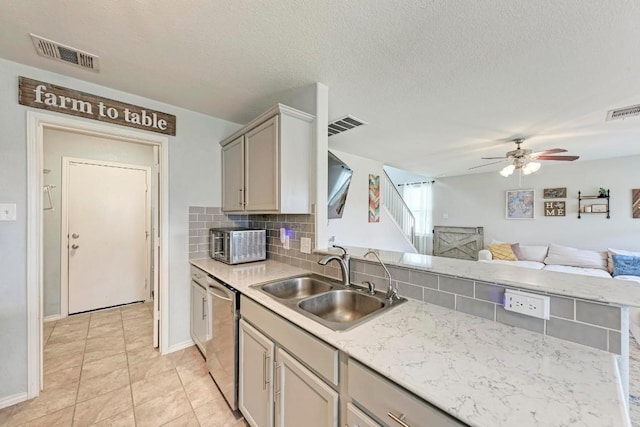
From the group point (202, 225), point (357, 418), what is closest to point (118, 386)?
point (202, 225)

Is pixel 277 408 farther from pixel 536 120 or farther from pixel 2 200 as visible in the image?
pixel 536 120

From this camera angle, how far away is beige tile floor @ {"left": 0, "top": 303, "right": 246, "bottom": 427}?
162 centimetres

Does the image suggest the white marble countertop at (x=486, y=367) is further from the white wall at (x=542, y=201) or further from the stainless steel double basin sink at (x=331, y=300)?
the white wall at (x=542, y=201)

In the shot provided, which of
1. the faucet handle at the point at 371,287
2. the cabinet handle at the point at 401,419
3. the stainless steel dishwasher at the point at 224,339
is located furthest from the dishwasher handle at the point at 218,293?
the cabinet handle at the point at 401,419

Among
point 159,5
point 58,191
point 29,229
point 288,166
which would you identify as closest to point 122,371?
point 29,229

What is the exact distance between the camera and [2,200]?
169cm

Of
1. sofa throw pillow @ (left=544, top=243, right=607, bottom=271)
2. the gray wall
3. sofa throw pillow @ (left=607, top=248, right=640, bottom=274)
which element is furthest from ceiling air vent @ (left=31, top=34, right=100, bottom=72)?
sofa throw pillow @ (left=607, top=248, right=640, bottom=274)

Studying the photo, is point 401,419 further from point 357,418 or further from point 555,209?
point 555,209

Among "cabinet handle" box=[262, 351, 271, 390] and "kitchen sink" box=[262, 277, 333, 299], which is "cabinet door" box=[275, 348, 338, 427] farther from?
"kitchen sink" box=[262, 277, 333, 299]

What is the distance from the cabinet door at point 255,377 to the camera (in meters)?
1.33

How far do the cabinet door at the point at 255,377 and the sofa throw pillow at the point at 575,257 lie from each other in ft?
17.8

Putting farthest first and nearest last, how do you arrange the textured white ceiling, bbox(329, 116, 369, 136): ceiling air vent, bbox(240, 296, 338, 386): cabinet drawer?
bbox(329, 116, 369, 136): ceiling air vent < the textured white ceiling < bbox(240, 296, 338, 386): cabinet drawer

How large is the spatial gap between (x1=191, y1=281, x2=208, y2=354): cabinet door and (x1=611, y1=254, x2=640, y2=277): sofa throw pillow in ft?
18.7

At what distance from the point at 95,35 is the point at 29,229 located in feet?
4.65
